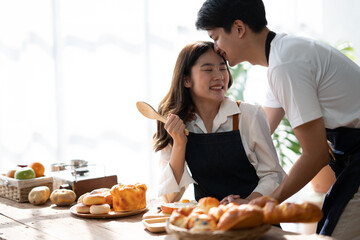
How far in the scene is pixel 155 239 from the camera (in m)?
1.52

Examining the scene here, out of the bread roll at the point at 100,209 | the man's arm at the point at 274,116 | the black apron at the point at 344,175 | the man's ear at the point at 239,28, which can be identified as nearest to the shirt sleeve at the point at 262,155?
the man's arm at the point at 274,116

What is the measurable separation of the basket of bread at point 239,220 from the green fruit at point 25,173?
1298mm

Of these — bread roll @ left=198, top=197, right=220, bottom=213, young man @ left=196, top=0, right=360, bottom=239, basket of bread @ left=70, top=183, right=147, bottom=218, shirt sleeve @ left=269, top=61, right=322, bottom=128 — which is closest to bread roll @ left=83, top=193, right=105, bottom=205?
basket of bread @ left=70, top=183, right=147, bottom=218

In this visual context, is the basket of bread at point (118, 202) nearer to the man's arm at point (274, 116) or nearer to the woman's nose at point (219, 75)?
the woman's nose at point (219, 75)

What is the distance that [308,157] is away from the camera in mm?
1628

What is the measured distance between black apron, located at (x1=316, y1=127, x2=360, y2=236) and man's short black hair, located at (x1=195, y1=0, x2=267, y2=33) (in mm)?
538

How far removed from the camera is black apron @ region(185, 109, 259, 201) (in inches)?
83.3

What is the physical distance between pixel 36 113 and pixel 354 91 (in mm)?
2622

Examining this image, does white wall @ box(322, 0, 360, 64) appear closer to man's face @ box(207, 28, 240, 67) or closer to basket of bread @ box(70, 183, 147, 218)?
man's face @ box(207, 28, 240, 67)

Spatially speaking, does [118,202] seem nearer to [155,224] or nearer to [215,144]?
[155,224]

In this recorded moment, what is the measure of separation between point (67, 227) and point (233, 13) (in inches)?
42.8

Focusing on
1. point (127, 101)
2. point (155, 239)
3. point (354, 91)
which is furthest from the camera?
point (127, 101)

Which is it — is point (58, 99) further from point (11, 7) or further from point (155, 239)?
point (155, 239)

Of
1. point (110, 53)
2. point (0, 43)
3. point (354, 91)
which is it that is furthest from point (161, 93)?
point (354, 91)
